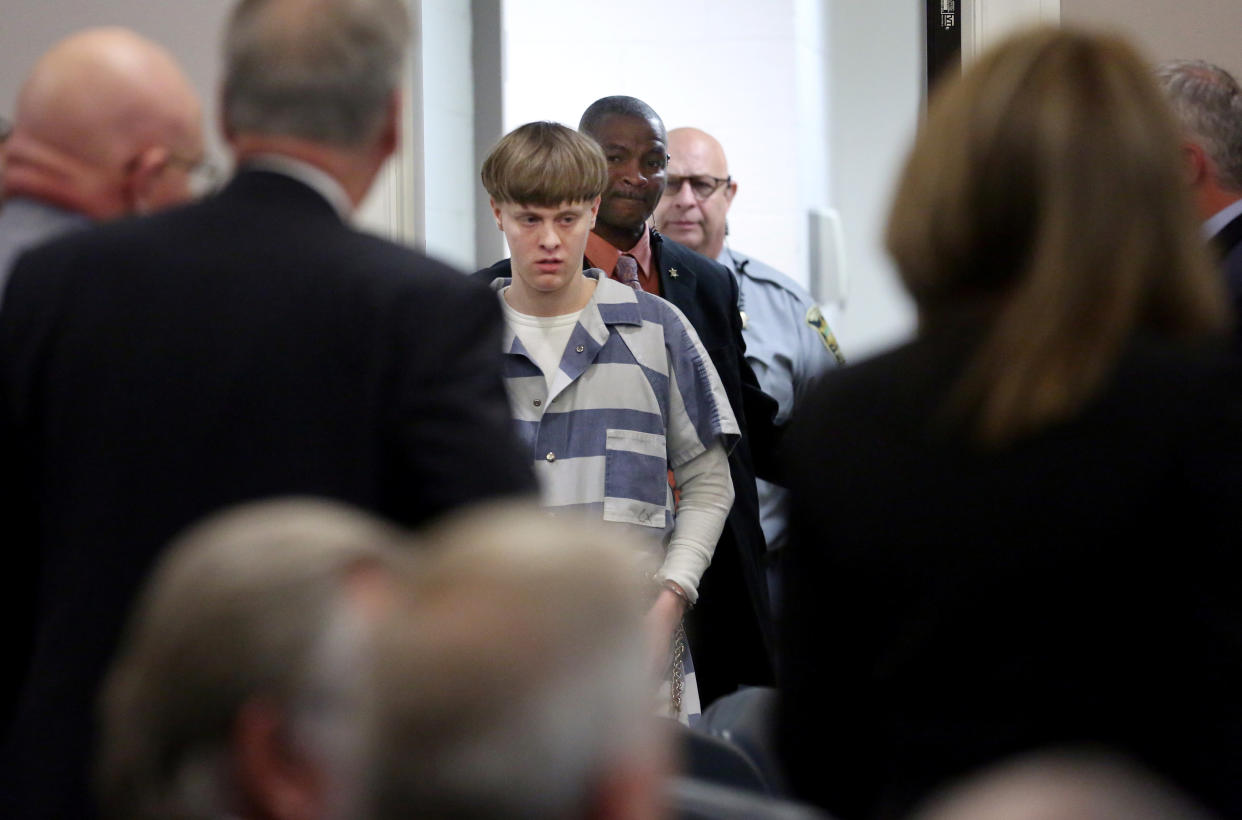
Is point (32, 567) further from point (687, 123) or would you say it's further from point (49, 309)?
point (687, 123)

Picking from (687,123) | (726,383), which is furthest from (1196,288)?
(687,123)

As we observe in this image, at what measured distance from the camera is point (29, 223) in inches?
60.2

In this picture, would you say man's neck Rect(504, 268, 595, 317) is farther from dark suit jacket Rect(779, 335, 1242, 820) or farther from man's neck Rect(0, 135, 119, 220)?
dark suit jacket Rect(779, 335, 1242, 820)

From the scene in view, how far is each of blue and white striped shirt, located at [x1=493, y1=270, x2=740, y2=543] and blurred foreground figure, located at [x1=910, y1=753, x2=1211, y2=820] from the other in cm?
Result: 169

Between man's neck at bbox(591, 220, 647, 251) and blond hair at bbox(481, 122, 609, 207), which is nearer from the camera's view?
blond hair at bbox(481, 122, 609, 207)

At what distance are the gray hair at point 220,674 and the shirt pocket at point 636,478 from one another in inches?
58.4

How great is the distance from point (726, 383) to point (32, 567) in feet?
5.11

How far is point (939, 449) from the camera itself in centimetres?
110

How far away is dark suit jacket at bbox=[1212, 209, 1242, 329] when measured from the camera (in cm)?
201

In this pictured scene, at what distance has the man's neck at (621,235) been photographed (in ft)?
9.57

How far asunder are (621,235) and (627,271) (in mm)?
128

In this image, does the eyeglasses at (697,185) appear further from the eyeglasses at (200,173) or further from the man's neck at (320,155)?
the man's neck at (320,155)

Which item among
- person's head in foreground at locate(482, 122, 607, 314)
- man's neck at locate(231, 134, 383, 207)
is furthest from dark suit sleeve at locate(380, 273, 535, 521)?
person's head in foreground at locate(482, 122, 607, 314)

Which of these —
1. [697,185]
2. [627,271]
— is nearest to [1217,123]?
[627,271]
